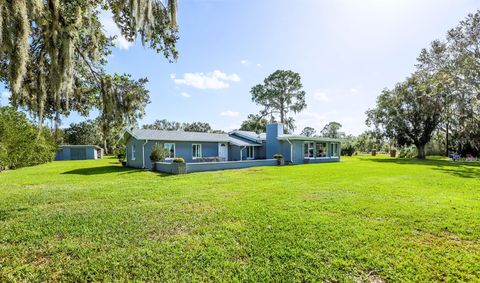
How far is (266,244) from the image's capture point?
12.8 feet

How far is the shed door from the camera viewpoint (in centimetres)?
3469

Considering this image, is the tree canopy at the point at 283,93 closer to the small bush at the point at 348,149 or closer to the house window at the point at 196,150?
the small bush at the point at 348,149

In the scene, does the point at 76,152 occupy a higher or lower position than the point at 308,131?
lower

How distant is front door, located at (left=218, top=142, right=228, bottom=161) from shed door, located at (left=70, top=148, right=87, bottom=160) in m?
25.3

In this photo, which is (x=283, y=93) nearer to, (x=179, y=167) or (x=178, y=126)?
(x=179, y=167)

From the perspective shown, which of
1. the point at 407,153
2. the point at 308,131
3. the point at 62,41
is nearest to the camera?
the point at 62,41

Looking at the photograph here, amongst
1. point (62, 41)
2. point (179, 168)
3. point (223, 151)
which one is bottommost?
point (179, 168)

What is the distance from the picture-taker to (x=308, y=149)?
2364cm

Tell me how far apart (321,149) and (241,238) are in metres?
22.5

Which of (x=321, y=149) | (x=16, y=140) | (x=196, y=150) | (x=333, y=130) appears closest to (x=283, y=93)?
(x=321, y=149)

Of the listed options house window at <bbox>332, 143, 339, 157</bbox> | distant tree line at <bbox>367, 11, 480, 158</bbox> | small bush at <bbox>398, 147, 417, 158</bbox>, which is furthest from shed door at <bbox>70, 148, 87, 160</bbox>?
small bush at <bbox>398, 147, 417, 158</bbox>

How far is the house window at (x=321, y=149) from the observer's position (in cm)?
2466

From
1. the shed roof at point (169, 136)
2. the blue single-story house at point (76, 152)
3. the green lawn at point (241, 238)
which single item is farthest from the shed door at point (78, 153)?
the green lawn at point (241, 238)

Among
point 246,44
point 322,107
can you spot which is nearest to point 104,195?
point 246,44
